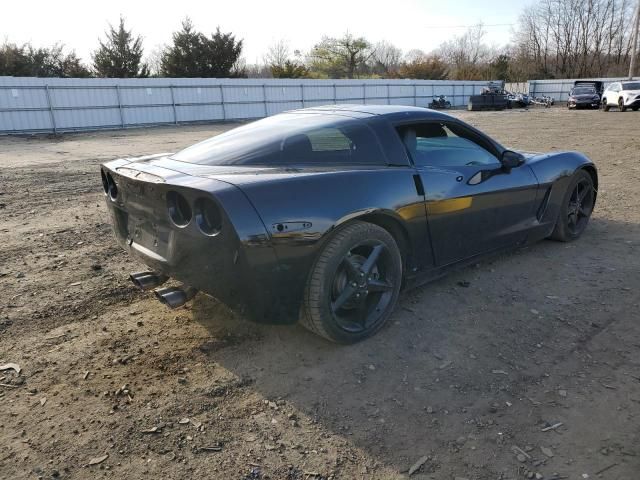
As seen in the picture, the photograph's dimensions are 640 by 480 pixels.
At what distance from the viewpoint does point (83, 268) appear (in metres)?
4.36

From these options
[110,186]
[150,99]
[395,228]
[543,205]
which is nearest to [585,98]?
[150,99]

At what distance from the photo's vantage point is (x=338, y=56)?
60219 millimetres

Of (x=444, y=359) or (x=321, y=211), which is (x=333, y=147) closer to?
(x=321, y=211)

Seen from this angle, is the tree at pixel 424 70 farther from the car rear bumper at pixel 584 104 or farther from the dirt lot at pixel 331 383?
the dirt lot at pixel 331 383

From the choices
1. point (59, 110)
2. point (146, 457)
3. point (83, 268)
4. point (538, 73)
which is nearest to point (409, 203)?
point (146, 457)

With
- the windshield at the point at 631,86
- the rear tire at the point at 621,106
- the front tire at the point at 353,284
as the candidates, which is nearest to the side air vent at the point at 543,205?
→ the front tire at the point at 353,284

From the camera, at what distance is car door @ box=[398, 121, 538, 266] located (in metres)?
Answer: 3.46

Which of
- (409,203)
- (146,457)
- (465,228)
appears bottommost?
(146,457)

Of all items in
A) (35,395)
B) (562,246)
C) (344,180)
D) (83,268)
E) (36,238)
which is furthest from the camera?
(36,238)

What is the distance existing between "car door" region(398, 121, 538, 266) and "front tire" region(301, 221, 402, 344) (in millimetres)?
470

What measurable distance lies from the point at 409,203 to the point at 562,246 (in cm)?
241

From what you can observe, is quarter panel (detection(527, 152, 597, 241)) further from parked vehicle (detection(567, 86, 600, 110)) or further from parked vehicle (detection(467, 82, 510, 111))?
parked vehicle (detection(467, 82, 510, 111))

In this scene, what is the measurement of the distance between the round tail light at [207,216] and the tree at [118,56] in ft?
133

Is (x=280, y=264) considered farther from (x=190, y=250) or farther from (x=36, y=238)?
(x=36, y=238)
